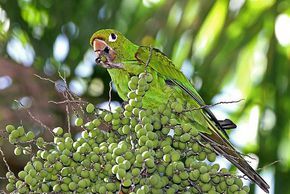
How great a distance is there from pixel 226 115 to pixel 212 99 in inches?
14.3

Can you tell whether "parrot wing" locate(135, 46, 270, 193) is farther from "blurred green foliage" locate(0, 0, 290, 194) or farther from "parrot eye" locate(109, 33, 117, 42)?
"blurred green foliage" locate(0, 0, 290, 194)

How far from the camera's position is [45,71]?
3443 mm

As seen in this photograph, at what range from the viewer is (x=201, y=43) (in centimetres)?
313

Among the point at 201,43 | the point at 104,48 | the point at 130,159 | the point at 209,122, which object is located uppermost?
the point at 201,43

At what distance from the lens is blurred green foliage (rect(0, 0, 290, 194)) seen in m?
2.89

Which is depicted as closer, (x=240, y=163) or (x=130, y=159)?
(x=130, y=159)

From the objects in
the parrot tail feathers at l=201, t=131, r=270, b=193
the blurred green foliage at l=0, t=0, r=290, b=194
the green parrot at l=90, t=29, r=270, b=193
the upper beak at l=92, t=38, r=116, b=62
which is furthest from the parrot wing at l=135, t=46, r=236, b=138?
the blurred green foliage at l=0, t=0, r=290, b=194

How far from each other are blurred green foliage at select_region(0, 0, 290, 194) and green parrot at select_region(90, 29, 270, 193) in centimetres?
51

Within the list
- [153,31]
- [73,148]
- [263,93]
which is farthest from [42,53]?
[73,148]

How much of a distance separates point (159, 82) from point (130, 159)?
75cm

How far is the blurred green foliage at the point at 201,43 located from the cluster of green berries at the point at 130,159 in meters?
1.04

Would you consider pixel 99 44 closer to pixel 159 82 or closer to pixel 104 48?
pixel 104 48

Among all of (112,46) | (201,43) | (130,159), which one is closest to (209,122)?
(112,46)

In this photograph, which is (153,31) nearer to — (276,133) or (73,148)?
(276,133)
